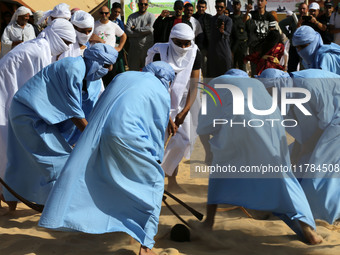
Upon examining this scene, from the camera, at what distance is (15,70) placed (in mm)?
6324

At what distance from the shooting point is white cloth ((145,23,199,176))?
7.05 metres

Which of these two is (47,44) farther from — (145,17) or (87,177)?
(145,17)

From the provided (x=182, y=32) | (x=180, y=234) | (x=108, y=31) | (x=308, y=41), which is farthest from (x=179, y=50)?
(x=108, y=31)

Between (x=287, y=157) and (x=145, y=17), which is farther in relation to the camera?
(x=145, y=17)

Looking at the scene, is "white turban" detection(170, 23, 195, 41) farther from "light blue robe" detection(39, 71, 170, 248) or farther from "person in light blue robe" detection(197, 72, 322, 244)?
"light blue robe" detection(39, 71, 170, 248)

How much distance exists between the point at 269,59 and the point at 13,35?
3.76 meters

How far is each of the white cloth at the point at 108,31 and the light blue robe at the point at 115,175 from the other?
617cm

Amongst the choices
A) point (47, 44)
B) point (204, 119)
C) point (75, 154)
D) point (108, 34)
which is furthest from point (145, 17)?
point (75, 154)

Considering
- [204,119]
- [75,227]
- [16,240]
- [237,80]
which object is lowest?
[16,240]

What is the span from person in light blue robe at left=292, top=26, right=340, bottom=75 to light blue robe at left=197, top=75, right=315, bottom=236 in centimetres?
149

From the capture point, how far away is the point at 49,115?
541 cm

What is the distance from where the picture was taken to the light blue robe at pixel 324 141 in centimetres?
551

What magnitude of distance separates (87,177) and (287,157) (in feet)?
5.51

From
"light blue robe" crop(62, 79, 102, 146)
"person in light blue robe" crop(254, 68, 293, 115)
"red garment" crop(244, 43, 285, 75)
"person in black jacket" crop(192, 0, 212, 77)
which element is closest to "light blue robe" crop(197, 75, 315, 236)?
"person in light blue robe" crop(254, 68, 293, 115)
